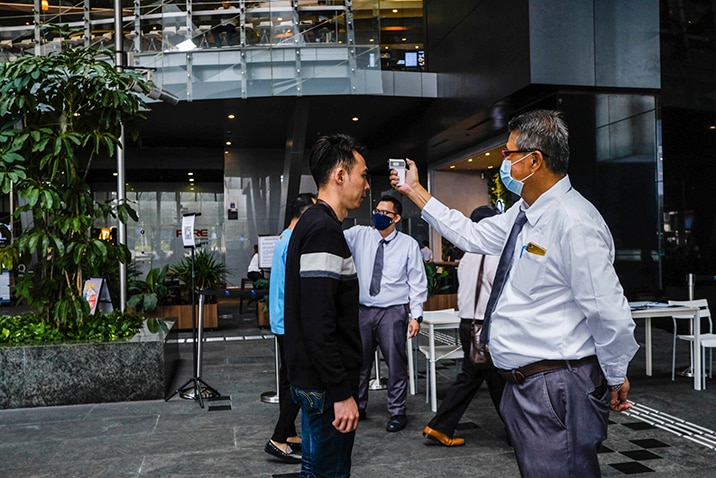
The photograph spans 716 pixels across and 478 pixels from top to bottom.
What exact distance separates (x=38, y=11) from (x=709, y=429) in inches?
544

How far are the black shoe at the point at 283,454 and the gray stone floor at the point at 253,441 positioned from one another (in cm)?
5

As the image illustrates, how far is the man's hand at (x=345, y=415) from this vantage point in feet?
7.18

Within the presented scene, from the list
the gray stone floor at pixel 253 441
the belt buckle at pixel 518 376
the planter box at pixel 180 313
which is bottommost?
the gray stone floor at pixel 253 441

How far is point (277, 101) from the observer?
560 inches

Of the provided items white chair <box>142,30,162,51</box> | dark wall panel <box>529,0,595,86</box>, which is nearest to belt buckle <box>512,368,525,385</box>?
dark wall panel <box>529,0,595,86</box>

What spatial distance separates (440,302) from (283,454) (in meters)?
7.85

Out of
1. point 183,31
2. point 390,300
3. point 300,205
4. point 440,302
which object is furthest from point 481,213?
point 183,31

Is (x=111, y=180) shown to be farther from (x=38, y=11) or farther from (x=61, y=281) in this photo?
(x=61, y=281)

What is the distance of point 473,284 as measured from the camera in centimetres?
443


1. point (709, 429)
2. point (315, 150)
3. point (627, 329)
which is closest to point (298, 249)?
point (315, 150)

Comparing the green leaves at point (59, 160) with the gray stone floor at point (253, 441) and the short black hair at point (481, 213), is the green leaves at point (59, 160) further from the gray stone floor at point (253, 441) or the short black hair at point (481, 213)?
the short black hair at point (481, 213)

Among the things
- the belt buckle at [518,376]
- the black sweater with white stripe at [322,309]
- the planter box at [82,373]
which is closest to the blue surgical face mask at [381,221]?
the black sweater with white stripe at [322,309]

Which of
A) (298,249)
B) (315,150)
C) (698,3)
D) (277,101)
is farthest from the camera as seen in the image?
(277,101)

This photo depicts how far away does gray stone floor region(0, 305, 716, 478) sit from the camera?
3988mm
